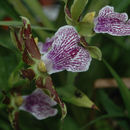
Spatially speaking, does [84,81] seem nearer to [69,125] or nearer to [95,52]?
[69,125]

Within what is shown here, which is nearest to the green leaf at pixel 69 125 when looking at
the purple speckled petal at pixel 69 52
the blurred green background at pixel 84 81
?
the blurred green background at pixel 84 81

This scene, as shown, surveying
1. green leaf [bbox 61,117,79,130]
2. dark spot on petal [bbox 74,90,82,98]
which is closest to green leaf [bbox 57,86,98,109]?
dark spot on petal [bbox 74,90,82,98]

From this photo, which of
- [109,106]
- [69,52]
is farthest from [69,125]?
[69,52]

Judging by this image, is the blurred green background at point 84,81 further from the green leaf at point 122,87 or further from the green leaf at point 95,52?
the green leaf at point 95,52

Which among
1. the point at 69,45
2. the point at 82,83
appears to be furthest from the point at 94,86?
the point at 69,45

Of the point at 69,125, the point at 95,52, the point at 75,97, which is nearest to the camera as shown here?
the point at 95,52

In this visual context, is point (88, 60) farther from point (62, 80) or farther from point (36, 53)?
point (62, 80)

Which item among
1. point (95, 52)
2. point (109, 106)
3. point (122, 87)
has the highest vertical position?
point (95, 52)
